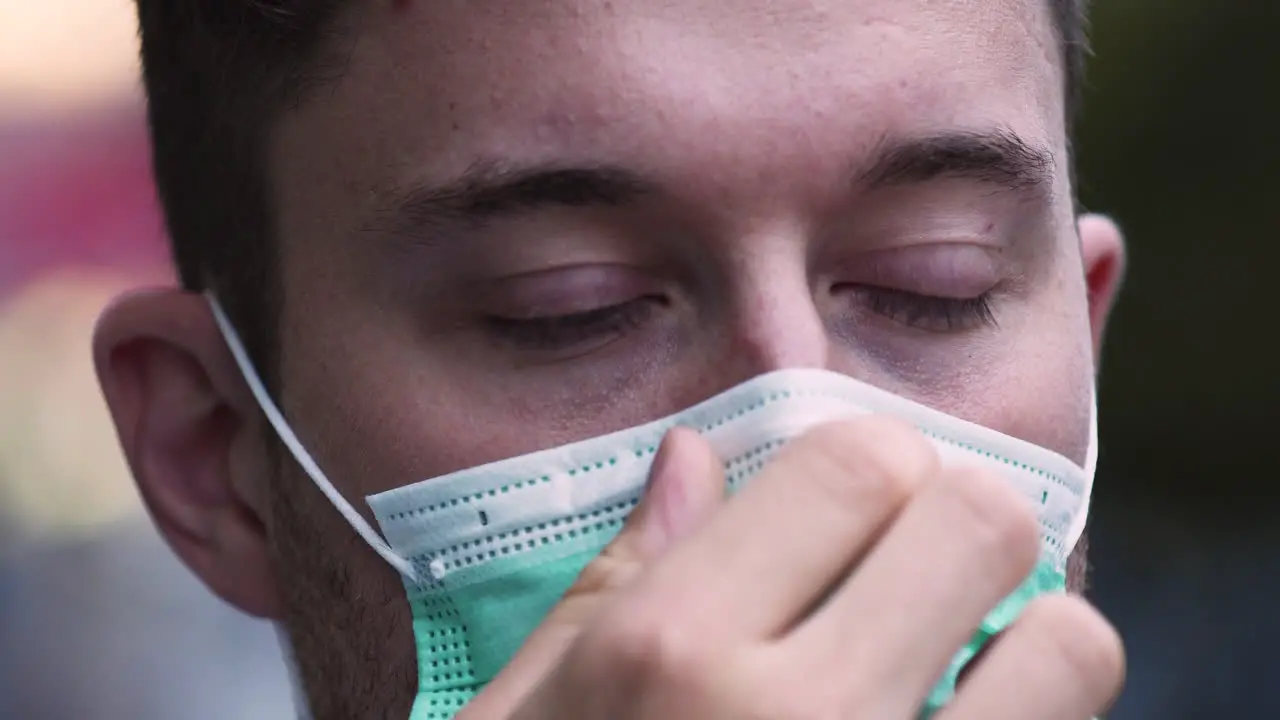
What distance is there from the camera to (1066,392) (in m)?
1.80

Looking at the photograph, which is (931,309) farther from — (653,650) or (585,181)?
(653,650)

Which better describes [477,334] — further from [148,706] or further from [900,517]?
[148,706]

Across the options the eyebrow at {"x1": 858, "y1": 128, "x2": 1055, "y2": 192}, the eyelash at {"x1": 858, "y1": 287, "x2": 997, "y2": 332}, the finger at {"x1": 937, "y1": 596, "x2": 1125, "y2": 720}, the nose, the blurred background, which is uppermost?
the eyebrow at {"x1": 858, "y1": 128, "x2": 1055, "y2": 192}

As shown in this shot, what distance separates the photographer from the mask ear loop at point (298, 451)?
168cm

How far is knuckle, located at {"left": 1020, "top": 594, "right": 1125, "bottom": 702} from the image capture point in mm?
1246

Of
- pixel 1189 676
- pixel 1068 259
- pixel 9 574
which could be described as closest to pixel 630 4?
pixel 1068 259

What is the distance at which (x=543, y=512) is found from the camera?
5.18ft

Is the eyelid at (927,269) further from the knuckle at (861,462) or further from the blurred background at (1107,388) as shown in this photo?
the blurred background at (1107,388)

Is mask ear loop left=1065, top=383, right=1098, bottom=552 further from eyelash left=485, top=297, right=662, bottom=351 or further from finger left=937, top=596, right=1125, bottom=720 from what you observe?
eyelash left=485, top=297, right=662, bottom=351

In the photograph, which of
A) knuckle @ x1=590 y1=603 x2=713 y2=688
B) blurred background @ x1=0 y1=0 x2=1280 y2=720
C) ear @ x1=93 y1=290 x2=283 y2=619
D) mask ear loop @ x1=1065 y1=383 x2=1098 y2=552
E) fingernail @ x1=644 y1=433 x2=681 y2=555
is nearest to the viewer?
knuckle @ x1=590 y1=603 x2=713 y2=688

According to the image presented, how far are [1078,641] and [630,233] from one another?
26.2 inches

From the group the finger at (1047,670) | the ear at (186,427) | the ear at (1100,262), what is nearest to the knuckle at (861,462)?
the finger at (1047,670)

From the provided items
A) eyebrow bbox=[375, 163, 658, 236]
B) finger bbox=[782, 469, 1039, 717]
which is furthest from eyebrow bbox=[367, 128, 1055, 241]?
finger bbox=[782, 469, 1039, 717]

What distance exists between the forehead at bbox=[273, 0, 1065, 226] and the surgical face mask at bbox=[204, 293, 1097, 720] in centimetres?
27
